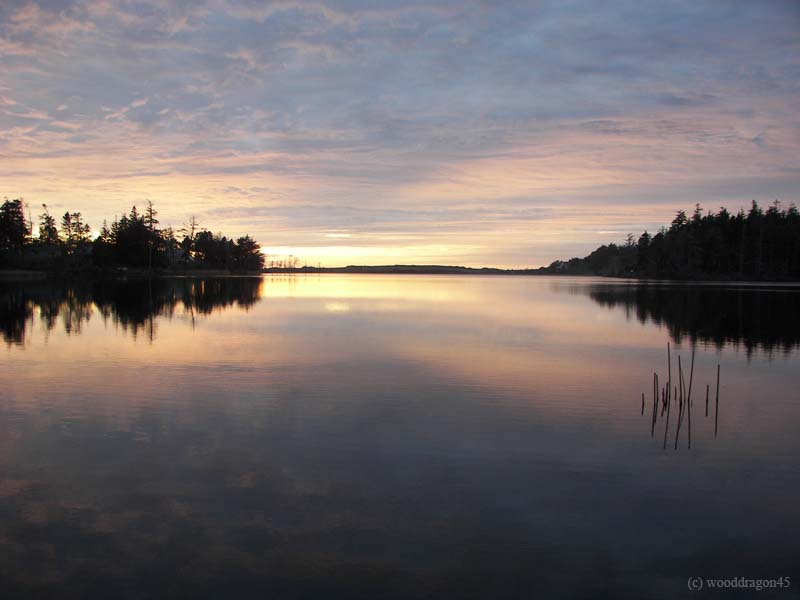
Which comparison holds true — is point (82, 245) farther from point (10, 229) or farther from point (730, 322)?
point (730, 322)

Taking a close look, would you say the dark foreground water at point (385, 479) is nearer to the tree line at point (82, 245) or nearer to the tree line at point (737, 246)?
the tree line at point (82, 245)

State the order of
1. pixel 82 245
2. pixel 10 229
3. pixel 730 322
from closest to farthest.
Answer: pixel 730 322 → pixel 10 229 → pixel 82 245

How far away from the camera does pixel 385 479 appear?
346 inches

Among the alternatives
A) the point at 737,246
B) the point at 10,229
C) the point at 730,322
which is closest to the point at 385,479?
the point at 730,322

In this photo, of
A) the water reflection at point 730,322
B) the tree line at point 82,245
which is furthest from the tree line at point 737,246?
the tree line at point 82,245

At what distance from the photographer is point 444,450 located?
404 inches

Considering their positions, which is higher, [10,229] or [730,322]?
[10,229]

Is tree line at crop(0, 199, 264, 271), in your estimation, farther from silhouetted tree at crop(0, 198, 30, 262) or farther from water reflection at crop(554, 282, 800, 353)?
water reflection at crop(554, 282, 800, 353)

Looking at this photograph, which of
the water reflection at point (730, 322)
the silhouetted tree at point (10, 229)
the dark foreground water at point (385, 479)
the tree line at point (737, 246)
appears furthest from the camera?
the tree line at point (737, 246)

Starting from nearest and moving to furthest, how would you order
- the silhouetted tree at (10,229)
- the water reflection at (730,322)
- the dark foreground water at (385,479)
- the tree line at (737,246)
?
the dark foreground water at (385,479) → the water reflection at (730,322) → the silhouetted tree at (10,229) → the tree line at (737,246)

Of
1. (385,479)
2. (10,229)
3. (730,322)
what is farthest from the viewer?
(10,229)

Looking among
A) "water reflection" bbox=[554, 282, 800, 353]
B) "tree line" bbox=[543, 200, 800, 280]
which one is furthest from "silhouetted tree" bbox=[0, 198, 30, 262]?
"tree line" bbox=[543, 200, 800, 280]

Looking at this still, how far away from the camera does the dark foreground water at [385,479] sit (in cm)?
632

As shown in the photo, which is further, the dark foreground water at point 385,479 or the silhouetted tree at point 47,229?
the silhouetted tree at point 47,229
